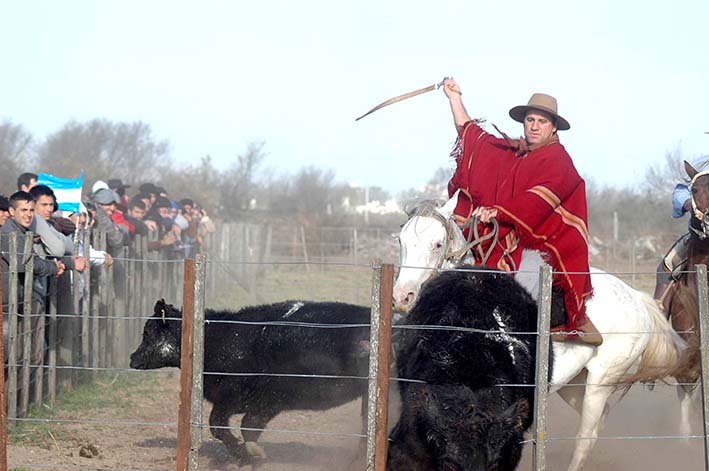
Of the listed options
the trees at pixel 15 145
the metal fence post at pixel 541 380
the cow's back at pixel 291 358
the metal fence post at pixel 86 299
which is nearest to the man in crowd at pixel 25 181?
the metal fence post at pixel 86 299

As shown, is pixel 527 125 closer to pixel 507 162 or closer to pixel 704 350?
pixel 507 162

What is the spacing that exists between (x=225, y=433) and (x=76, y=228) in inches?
147

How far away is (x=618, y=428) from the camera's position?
9.23 metres

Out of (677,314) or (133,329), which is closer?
(677,314)

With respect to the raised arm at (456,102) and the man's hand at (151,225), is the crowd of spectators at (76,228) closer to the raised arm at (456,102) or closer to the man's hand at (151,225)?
the man's hand at (151,225)

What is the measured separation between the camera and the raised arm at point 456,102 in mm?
7215

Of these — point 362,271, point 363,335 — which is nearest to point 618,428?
point 363,335

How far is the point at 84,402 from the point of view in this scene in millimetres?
9531

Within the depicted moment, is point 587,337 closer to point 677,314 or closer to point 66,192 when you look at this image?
point 677,314

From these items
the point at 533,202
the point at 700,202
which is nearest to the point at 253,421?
the point at 533,202

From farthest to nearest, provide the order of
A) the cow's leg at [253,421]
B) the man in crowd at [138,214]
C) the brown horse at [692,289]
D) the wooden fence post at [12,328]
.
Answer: the man in crowd at [138,214] < the wooden fence post at [12,328] < the cow's leg at [253,421] < the brown horse at [692,289]

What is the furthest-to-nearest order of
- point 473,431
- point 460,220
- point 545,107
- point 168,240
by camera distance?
1. point 168,240
2. point 460,220
3. point 545,107
4. point 473,431

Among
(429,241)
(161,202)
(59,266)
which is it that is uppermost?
(161,202)

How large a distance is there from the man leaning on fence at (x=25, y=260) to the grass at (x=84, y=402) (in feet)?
1.86
